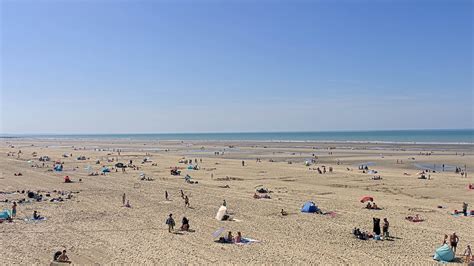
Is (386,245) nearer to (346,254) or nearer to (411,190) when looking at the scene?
(346,254)

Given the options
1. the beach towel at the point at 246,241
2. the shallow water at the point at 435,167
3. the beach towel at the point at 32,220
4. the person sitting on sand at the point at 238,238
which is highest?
the shallow water at the point at 435,167

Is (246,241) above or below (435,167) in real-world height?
below

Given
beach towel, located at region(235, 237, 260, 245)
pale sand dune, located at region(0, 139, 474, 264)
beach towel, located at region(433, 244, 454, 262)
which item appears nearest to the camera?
beach towel, located at region(433, 244, 454, 262)

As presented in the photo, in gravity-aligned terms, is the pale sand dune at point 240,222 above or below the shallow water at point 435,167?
below

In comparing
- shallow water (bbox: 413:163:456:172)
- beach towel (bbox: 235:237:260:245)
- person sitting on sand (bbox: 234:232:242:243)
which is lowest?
beach towel (bbox: 235:237:260:245)

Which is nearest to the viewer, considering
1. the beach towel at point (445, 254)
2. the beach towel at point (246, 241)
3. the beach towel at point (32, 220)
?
the beach towel at point (445, 254)

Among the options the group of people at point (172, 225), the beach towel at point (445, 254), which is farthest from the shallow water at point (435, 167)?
the group of people at point (172, 225)

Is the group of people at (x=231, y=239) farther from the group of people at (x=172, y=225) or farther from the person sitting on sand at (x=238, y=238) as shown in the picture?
the group of people at (x=172, y=225)

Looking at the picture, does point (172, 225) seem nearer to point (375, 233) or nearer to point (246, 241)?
point (246, 241)

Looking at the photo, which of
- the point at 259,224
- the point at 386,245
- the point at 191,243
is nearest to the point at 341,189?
the point at 259,224

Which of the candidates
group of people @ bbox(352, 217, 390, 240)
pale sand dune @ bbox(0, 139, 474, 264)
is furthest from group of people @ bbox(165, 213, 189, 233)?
group of people @ bbox(352, 217, 390, 240)

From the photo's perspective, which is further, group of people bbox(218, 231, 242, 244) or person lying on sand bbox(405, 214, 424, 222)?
person lying on sand bbox(405, 214, 424, 222)

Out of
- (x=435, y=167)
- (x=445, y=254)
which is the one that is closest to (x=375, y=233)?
(x=445, y=254)

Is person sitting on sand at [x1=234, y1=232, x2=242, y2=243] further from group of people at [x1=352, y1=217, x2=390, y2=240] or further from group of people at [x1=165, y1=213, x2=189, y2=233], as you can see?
group of people at [x1=352, y1=217, x2=390, y2=240]
